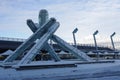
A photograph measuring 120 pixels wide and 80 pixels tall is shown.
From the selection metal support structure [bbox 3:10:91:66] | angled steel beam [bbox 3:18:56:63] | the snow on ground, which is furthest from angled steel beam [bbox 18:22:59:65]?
the snow on ground

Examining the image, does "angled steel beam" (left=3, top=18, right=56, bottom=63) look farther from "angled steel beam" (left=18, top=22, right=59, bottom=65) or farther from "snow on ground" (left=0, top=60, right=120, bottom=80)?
"snow on ground" (left=0, top=60, right=120, bottom=80)

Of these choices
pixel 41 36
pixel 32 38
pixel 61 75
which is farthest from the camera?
pixel 41 36

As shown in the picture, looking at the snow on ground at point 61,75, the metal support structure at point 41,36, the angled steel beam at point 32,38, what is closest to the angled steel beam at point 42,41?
the metal support structure at point 41,36

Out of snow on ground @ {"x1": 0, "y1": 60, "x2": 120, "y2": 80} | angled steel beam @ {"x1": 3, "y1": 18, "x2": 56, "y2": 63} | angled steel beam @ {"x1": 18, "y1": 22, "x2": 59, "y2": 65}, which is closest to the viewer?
snow on ground @ {"x1": 0, "y1": 60, "x2": 120, "y2": 80}

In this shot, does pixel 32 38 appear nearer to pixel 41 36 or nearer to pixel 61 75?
pixel 41 36

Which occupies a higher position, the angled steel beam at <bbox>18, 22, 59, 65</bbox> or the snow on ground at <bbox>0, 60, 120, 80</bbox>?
the angled steel beam at <bbox>18, 22, 59, 65</bbox>

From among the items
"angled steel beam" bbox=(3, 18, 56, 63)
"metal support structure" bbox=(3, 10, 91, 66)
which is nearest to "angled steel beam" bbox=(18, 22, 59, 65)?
"metal support structure" bbox=(3, 10, 91, 66)

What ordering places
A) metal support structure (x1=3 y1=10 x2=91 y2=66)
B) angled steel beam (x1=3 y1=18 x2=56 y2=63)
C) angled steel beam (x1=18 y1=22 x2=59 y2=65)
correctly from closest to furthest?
angled steel beam (x1=18 y1=22 x2=59 y2=65)
metal support structure (x1=3 y1=10 x2=91 y2=66)
angled steel beam (x1=3 y1=18 x2=56 y2=63)

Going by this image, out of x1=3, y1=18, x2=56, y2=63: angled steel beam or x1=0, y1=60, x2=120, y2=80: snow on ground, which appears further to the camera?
x1=3, y1=18, x2=56, y2=63: angled steel beam

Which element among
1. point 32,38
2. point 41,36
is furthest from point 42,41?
point 32,38

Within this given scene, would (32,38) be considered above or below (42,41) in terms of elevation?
above

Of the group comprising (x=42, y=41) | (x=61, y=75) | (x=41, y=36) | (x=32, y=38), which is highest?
(x=41, y=36)

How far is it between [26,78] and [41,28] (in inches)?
810

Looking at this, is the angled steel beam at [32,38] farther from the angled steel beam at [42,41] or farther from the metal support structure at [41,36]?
the angled steel beam at [42,41]
